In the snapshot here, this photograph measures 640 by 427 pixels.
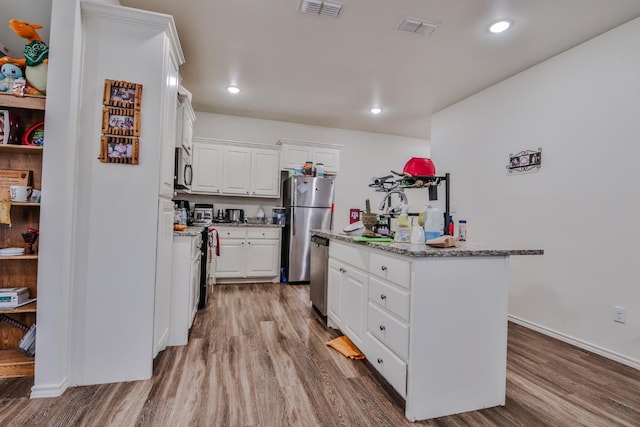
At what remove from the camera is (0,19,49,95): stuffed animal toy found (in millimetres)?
1867

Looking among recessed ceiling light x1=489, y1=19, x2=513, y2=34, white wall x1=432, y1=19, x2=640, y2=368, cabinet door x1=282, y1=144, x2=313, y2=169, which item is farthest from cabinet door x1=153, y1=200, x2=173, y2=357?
white wall x1=432, y1=19, x2=640, y2=368

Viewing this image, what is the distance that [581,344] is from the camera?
9.02 ft

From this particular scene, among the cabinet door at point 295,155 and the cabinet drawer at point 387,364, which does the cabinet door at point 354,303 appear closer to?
the cabinet drawer at point 387,364

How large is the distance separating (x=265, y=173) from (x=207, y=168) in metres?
0.88

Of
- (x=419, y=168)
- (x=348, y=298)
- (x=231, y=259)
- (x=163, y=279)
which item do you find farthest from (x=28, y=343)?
(x=419, y=168)

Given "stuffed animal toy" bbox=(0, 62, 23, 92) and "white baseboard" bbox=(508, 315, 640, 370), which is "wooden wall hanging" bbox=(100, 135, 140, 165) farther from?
"white baseboard" bbox=(508, 315, 640, 370)

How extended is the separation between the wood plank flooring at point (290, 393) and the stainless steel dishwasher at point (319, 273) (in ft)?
1.51

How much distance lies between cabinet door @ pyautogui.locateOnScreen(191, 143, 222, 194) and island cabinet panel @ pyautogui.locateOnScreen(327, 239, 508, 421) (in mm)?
3529

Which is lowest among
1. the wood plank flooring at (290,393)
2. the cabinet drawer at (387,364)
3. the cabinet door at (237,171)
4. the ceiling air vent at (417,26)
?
the wood plank flooring at (290,393)

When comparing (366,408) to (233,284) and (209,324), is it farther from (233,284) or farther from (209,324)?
(233,284)

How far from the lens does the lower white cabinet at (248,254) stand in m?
4.63

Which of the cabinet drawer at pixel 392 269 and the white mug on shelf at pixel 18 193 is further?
the white mug on shelf at pixel 18 193

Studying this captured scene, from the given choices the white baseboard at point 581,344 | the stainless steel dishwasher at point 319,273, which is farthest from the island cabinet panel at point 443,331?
the white baseboard at point 581,344

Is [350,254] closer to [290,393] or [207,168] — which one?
[290,393]
